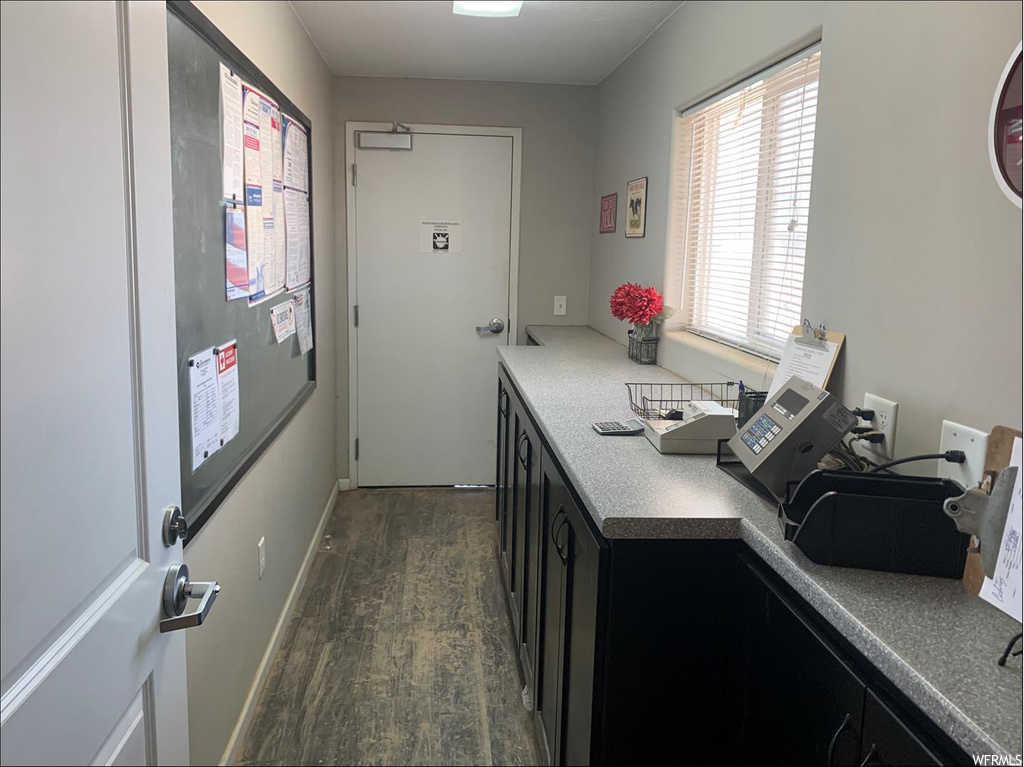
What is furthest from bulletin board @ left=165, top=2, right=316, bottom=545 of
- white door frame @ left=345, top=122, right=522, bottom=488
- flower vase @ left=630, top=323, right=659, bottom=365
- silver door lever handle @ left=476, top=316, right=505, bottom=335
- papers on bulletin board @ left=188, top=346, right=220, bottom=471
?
silver door lever handle @ left=476, top=316, right=505, bottom=335

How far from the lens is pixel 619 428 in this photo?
1.98 m

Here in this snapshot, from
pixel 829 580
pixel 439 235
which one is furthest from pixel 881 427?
pixel 439 235

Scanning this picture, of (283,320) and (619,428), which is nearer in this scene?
(619,428)

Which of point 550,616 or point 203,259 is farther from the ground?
point 203,259

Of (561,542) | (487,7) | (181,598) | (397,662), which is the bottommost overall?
(397,662)

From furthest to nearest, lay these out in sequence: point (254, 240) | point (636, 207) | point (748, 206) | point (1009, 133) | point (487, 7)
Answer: point (636, 207), point (487, 7), point (748, 206), point (254, 240), point (1009, 133)

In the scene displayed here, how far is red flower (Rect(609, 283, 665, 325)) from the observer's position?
295 cm

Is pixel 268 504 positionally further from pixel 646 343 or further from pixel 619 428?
pixel 646 343

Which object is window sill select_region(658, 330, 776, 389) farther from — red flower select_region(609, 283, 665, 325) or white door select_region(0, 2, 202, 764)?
white door select_region(0, 2, 202, 764)

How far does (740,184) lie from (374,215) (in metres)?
2.34

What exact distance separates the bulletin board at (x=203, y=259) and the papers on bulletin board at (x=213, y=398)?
2cm

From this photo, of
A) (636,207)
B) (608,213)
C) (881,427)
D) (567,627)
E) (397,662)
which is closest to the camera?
(881,427)

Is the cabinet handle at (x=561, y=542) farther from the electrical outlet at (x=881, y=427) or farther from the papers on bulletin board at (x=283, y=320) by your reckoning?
the papers on bulletin board at (x=283, y=320)

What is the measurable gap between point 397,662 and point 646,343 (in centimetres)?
156
